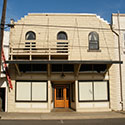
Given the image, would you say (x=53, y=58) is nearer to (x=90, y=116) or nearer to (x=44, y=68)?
(x=44, y=68)

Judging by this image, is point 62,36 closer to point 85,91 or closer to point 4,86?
point 85,91

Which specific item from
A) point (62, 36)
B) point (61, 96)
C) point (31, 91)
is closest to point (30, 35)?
point (62, 36)

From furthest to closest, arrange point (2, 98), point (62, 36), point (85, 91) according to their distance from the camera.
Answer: point (62, 36) → point (2, 98) → point (85, 91)

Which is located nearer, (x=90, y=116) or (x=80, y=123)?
(x=80, y=123)

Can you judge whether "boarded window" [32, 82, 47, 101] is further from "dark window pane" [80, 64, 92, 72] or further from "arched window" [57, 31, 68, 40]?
"arched window" [57, 31, 68, 40]

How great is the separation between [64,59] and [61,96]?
150 inches

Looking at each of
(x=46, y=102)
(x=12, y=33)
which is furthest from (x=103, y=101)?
(x=12, y=33)

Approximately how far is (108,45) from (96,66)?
204cm

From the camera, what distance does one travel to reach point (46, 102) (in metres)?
15.8

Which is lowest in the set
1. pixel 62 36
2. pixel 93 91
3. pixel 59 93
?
pixel 59 93

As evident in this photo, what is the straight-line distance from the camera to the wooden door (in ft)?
58.5

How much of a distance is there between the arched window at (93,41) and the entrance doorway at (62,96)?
429 centimetres

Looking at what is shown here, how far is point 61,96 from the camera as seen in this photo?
1802 cm

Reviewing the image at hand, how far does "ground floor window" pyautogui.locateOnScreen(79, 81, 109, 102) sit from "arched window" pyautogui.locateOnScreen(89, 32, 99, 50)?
286cm
